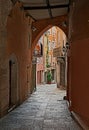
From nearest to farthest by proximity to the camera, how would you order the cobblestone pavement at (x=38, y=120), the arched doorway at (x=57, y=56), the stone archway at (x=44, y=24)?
the cobblestone pavement at (x=38, y=120), the stone archway at (x=44, y=24), the arched doorway at (x=57, y=56)

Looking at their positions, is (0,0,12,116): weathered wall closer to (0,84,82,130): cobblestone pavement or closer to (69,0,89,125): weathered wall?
(0,84,82,130): cobblestone pavement

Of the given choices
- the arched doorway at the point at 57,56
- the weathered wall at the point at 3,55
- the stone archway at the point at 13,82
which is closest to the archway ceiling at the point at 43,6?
the stone archway at the point at 13,82

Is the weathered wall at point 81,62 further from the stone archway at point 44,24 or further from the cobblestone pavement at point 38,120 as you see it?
the stone archway at point 44,24

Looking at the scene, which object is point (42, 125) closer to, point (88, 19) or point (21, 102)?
point (88, 19)

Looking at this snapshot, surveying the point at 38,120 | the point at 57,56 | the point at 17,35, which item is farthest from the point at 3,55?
the point at 57,56

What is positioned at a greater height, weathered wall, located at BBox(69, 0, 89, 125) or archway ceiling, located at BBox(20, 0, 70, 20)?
archway ceiling, located at BBox(20, 0, 70, 20)

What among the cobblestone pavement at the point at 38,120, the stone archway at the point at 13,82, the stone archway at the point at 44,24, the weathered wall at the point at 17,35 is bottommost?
the cobblestone pavement at the point at 38,120

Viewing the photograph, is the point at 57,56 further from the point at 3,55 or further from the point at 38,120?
the point at 38,120

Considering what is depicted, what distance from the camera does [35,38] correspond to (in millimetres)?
23219

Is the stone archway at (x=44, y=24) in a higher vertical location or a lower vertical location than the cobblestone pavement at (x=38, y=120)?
higher

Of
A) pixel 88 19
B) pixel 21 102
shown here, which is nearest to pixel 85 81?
pixel 88 19

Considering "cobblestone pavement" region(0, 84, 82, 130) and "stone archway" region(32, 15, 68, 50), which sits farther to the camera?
"stone archway" region(32, 15, 68, 50)

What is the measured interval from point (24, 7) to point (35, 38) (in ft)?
18.3

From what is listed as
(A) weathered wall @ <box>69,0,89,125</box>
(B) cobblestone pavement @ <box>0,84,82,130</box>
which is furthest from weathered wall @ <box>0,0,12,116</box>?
(A) weathered wall @ <box>69,0,89,125</box>
